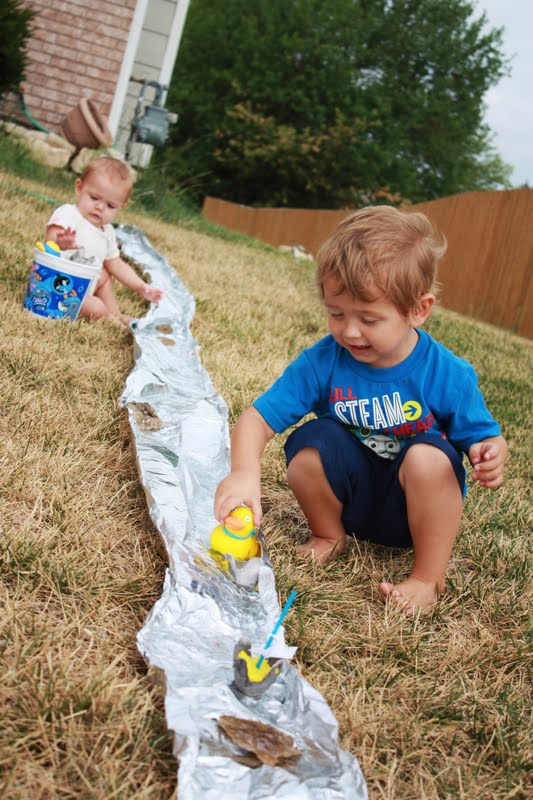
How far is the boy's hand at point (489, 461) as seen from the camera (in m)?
1.63

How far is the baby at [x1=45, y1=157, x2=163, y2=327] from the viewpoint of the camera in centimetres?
326

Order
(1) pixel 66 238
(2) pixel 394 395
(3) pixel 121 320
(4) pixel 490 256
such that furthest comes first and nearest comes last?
(4) pixel 490 256, (3) pixel 121 320, (1) pixel 66 238, (2) pixel 394 395

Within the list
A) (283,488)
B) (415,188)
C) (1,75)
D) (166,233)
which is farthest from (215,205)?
(283,488)

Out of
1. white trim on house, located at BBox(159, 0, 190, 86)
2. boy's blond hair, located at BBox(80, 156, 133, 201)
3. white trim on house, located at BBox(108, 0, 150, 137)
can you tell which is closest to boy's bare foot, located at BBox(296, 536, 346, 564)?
boy's blond hair, located at BBox(80, 156, 133, 201)

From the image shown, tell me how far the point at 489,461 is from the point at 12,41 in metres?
7.59

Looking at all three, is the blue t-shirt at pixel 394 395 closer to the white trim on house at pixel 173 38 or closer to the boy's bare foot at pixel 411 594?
the boy's bare foot at pixel 411 594

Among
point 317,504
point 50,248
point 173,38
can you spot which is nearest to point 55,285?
point 50,248

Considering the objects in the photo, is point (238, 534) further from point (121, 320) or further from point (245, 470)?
point (121, 320)

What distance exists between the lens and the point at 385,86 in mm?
26719

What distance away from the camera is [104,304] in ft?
11.0

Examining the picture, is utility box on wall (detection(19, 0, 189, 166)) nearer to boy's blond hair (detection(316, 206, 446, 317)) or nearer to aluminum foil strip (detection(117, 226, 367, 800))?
aluminum foil strip (detection(117, 226, 367, 800))

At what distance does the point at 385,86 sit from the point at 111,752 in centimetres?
2858

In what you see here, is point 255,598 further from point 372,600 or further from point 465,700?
point 465,700

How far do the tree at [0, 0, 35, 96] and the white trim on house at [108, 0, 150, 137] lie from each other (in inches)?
45.5
